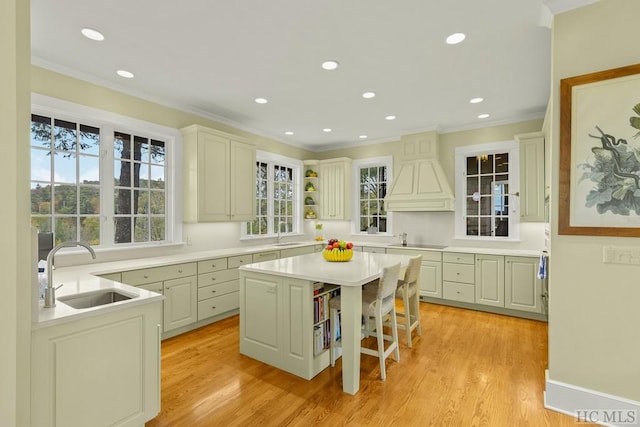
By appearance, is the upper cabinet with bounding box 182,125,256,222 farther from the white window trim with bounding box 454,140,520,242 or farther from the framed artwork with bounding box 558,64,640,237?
the framed artwork with bounding box 558,64,640,237

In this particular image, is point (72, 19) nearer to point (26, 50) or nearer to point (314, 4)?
point (26, 50)

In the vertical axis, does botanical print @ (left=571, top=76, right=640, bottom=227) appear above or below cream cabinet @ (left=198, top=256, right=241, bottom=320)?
above

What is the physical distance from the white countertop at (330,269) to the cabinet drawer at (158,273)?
1.01 metres

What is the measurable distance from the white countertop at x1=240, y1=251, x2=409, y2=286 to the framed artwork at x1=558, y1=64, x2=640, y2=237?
144cm

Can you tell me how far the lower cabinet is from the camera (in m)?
2.53

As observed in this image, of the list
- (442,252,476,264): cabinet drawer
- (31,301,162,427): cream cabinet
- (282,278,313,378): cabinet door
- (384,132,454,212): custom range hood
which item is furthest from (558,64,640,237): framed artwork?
(31,301,162,427): cream cabinet

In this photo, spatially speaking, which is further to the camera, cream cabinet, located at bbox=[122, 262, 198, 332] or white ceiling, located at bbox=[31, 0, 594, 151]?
cream cabinet, located at bbox=[122, 262, 198, 332]

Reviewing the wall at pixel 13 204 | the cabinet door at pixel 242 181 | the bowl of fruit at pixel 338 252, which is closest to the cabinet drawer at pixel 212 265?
the cabinet door at pixel 242 181

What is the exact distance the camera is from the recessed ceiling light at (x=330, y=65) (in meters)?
2.89

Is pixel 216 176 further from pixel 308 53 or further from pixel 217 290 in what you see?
pixel 308 53

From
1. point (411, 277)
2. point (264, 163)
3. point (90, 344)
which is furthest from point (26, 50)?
point (264, 163)

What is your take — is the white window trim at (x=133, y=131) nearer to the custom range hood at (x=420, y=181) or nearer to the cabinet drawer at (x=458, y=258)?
the custom range hood at (x=420, y=181)

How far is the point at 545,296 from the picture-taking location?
3742 mm

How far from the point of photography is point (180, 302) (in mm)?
3463
